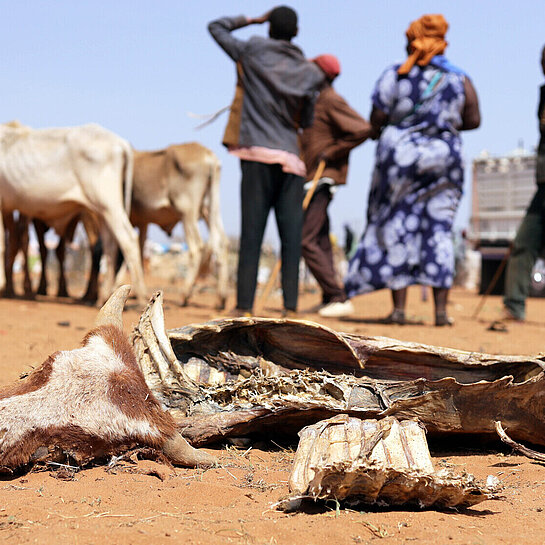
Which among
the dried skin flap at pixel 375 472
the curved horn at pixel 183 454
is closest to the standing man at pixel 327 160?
the curved horn at pixel 183 454

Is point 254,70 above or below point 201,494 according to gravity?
Result: above

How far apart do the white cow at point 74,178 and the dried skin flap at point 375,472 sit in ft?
17.6

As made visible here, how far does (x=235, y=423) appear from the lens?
2.43 meters

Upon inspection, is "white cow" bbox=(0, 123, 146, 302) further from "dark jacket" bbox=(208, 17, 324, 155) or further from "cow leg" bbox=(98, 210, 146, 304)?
"dark jacket" bbox=(208, 17, 324, 155)

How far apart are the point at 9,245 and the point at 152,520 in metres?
7.51

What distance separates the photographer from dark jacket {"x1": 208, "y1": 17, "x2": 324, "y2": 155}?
220 inches

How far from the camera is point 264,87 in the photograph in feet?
18.6

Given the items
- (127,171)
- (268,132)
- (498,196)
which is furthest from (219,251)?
(498,196)

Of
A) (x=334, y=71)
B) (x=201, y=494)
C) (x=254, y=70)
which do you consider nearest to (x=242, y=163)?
(x=254, y=70)

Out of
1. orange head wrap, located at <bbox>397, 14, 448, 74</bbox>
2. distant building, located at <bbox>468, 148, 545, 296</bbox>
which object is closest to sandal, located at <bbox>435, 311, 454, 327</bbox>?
orange head wrap, located at <bbox>397, 14, 448, 74</bbox>

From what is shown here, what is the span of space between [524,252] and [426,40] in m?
2.12

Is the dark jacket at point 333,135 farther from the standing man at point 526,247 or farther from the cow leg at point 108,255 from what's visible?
the cow leg at point 108,255

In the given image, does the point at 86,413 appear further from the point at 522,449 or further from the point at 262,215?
the point at 262,215

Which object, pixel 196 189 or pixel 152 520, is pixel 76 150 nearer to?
pixel 196 189
